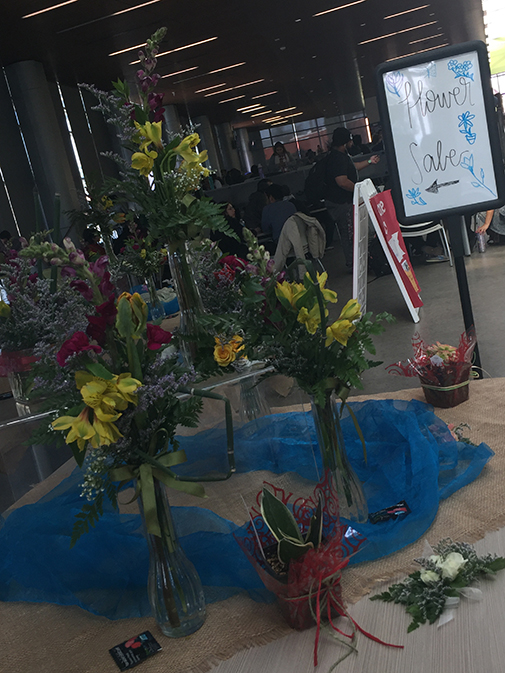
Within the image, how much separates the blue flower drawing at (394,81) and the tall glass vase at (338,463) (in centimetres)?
154

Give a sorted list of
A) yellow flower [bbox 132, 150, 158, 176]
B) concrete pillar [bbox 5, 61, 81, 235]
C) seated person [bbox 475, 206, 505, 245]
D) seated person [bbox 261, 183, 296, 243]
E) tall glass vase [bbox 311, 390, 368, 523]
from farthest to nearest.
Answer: seated person [bbox 475, 206, 505, 245]
concrete pillar [bbox 5, 61, 81, 235]
seated person [bbox 261, 183, 296, 243]
yellow flower [bbox 132, 150, 158, 176]
tall glass vase [bbox 311, 390, 368, 523]

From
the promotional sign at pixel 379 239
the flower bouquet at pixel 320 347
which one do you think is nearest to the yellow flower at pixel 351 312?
the flower bouquet at pixel 320 347

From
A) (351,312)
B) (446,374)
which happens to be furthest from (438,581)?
(446,374)

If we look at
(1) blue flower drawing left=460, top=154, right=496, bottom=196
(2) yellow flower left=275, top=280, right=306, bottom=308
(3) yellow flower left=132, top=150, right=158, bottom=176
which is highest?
(3) yellow flower left=132, top=150, right=158, bottom=176

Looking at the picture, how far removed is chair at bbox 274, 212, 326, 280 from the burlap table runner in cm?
396

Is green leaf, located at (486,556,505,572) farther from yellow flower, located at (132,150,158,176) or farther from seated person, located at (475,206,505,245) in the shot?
seated person, located at (475,206,505,245)

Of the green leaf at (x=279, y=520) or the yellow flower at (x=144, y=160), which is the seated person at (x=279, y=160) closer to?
the yellow flower at (x=144, y=160)

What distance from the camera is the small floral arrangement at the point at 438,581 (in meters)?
0.98

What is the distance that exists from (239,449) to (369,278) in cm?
483

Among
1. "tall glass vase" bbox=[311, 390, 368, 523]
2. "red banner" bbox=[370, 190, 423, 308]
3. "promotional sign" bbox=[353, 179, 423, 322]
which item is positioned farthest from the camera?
"red banner" bbox=[370, 190, 423, 308]

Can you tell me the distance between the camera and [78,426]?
892mm

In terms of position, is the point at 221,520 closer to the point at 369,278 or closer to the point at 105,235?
the point at 105,235

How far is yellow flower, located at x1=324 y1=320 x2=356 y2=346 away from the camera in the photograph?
44.9 inches

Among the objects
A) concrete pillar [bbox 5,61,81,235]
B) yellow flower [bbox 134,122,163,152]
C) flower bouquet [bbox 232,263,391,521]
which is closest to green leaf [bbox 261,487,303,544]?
flower bouquet [bbox 232,263,391,521]
